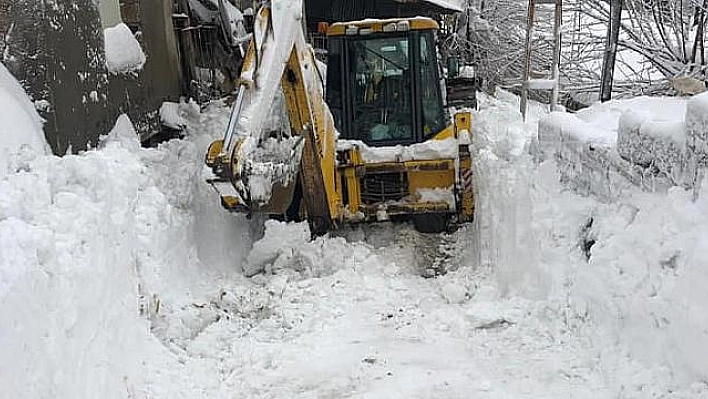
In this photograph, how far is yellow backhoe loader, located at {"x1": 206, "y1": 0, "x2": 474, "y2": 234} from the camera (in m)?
7.08

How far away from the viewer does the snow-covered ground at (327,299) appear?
3367mm

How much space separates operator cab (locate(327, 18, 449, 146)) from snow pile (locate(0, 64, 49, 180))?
378 cm

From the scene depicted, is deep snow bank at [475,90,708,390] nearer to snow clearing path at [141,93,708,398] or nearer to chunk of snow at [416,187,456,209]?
snow clearing path at [141,93,708,398]

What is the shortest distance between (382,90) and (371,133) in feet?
1.71

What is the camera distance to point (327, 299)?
6008 mm

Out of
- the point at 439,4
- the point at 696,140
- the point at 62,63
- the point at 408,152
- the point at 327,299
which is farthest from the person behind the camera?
the point at 439,4

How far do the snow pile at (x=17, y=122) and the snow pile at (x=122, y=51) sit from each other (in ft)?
5.75

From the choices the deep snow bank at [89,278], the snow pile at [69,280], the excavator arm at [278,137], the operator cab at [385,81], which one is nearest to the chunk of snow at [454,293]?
the excavator arm at [278,137]

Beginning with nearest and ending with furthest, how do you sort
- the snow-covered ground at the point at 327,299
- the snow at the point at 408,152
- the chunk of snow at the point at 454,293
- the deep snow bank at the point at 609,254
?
1. the snow-covered ground at the point at 327,299
2. the deep snow bank at the point at 609,254
3. the chunk of snow at the point at 454,293
4. the snow at the point at 408,152

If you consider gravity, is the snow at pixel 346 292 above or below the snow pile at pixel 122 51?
below

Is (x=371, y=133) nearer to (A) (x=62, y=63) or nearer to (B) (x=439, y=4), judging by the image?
(A) (x=62, y=63)

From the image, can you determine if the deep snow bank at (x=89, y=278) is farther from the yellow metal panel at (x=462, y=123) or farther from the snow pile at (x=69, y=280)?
the yellow metal panel at (x=462, y=123)

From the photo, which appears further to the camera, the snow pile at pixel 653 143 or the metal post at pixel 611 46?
the metal post at pixel 611 46

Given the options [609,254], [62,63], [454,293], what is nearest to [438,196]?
[454,293]
